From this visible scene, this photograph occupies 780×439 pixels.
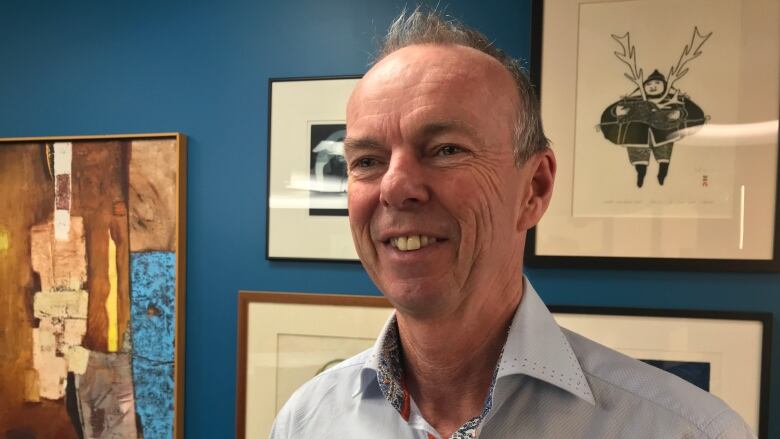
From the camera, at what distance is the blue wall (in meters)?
1.31

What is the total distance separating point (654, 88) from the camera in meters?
1.12

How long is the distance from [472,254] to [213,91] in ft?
3.27

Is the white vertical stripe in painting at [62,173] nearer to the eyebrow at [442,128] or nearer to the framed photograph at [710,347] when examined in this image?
the eyebrow at [442,128]

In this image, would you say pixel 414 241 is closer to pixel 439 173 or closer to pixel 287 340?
pixel 439 173

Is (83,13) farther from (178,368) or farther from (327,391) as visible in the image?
(327,391)

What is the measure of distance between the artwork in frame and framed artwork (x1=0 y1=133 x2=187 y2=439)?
0.22m

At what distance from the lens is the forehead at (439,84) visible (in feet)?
2.09

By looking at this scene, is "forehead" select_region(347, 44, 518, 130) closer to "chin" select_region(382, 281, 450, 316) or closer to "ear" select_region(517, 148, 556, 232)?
"ear" select_region(517, 148, 556, 232)

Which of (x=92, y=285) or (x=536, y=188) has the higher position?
(x=536, y=188)

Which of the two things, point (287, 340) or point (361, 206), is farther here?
point (287, 340)

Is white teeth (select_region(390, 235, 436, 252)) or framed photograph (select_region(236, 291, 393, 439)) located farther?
framed photograph (select_region(236, 291, 393, 439))

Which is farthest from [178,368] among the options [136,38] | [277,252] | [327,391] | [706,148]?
[706,148]

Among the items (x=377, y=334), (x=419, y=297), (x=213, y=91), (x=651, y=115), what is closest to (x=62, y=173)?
(x=213, y=91)

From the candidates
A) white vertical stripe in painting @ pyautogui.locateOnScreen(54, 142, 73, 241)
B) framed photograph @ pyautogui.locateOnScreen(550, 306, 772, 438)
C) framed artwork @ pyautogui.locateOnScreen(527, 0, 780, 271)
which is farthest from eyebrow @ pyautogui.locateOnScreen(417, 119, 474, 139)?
white vertical stripe in painting @ pyautogui.locateOnScreen(54, 142, 73, 241)
